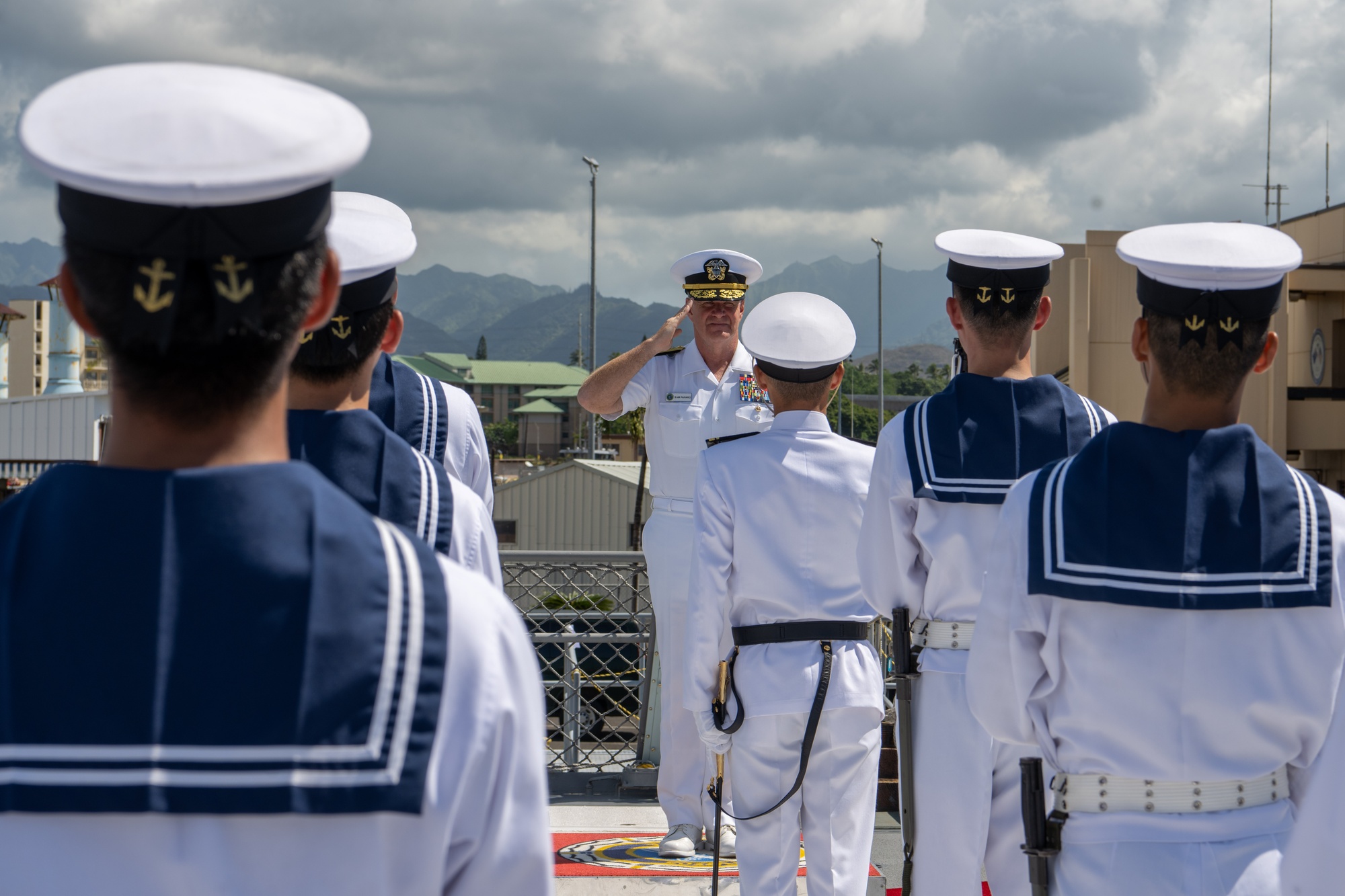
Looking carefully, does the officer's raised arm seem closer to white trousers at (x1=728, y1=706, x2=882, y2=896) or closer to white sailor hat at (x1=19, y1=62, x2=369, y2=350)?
white trousers at (x1=728, y1=706, x2=882, y2=896)

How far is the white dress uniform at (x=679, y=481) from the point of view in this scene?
527 cm

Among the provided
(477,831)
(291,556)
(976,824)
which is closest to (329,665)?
(291,556)

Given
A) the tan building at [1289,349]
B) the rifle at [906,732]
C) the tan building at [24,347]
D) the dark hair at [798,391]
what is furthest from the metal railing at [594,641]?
the tan building at [24,347]

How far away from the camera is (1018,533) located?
2.43 metres

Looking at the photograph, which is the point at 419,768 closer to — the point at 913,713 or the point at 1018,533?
the point at 1018,533

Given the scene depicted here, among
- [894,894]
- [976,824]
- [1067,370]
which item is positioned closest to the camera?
[976,824]

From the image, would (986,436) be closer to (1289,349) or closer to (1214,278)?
(1214,278)

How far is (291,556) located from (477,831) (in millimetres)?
345

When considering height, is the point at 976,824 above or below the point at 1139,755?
below

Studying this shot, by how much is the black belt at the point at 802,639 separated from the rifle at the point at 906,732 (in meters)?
0.14

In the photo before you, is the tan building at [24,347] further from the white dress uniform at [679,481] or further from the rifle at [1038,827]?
the rifle at [1038,827]

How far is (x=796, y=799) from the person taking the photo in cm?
371

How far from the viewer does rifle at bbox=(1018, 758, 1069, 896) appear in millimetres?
2436

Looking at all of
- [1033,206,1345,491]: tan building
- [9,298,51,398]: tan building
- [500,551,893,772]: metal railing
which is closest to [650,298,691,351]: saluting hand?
[500,551,893,772]: metal railing
